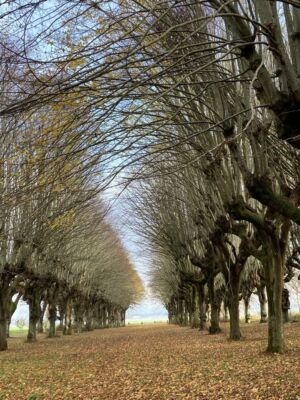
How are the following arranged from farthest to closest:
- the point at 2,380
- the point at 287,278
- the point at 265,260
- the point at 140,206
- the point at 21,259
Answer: the point at 287,278
the point at 140,206
the point at 21,259
the point at 265,260
the point at 2,380

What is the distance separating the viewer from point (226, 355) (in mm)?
13211

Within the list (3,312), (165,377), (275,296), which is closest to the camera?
(165,377)

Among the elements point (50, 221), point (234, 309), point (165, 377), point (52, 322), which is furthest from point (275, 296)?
point (52, 322)

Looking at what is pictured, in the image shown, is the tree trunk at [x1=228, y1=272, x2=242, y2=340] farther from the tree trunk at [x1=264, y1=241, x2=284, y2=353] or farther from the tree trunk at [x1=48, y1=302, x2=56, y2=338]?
the tree trunk at [x1=48, y1=302, x2=56, y2=338]

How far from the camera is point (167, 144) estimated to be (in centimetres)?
1206

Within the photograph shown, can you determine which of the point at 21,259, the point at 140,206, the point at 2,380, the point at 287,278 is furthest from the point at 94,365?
the point at 287,278

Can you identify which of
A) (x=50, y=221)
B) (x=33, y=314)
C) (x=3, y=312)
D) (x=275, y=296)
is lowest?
(x=33, y=314)

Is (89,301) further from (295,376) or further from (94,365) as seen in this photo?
(295,376)

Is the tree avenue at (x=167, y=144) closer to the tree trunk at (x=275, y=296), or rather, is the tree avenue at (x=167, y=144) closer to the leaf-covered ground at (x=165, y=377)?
the tree trunk at (x=275, y=296)

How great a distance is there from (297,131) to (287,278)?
25075 millimetres

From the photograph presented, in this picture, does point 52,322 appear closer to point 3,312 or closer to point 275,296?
point 3,312

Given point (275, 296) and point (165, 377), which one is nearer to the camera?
point (165, 377)

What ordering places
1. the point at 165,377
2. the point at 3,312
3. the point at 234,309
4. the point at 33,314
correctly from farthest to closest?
1. the point at 33,314
2. the point at 3,312
3. the point at 234,309
4. the point at 165,377

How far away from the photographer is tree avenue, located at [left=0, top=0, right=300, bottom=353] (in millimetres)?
5676
